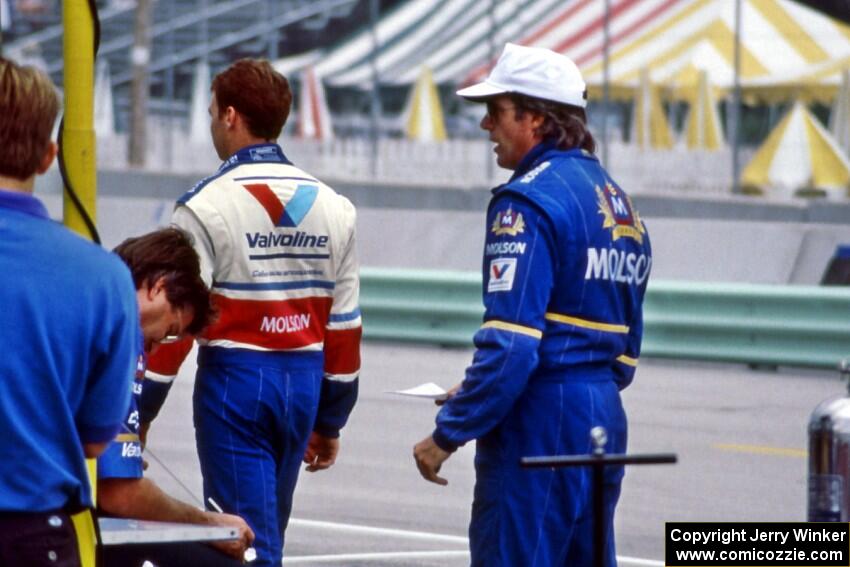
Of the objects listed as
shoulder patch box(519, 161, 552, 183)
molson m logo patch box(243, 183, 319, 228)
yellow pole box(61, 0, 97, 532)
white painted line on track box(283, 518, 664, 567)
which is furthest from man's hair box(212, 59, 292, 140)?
white painted line on track box(283, 518, 664, 567)

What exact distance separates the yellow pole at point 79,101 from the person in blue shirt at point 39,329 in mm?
607

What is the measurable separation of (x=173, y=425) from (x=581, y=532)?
761 centimetres

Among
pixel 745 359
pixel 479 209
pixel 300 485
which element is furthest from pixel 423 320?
pixel 300 485

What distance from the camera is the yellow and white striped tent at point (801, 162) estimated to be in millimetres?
28125

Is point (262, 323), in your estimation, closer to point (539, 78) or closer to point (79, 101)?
point (539, 78)

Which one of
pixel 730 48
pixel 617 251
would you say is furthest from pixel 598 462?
pixel 730 48

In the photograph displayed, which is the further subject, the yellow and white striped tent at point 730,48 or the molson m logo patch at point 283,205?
the yellow and white striped tent at point 730,48

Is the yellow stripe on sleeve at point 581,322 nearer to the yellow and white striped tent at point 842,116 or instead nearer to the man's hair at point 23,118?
the man's hair at point 23,118

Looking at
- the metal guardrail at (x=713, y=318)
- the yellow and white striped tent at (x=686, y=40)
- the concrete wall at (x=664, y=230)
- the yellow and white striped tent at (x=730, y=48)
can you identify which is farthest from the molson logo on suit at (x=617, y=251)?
the yellow and white striped tent at (x=730, y=48)

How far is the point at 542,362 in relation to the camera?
4336mm

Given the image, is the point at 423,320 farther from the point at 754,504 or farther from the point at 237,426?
the point at 237,426

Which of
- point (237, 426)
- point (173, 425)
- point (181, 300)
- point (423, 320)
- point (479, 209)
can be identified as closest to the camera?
point (181, 300)

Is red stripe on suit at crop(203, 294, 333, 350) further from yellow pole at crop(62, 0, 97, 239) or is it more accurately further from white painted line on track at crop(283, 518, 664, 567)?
white painted line on track at crop(283, 518, 664, 567)

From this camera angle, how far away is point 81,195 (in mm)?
3674
